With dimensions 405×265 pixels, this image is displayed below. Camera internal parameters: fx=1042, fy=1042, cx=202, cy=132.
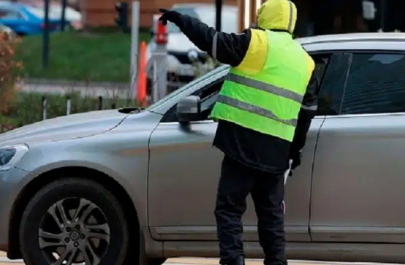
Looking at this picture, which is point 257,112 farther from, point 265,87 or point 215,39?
point 215,39

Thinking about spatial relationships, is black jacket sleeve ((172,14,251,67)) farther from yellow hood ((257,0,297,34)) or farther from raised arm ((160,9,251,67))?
yellow hood ((257,0,297,34))

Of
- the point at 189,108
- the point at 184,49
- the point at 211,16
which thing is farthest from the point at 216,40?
the point at 211,16

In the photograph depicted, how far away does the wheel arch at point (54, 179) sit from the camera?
22.0 feet

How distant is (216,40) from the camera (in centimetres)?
586

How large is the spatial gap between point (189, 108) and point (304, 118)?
75cm

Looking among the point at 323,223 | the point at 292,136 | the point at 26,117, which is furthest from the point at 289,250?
the point at 26,117

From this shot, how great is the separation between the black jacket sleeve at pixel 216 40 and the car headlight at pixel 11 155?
155 centimetres

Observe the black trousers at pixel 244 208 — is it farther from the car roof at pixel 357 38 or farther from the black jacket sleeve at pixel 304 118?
the car roof at pixel 357 38

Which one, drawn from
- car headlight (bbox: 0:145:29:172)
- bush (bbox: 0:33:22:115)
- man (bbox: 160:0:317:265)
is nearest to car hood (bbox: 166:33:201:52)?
bush (bbox: 0:33:22:115)

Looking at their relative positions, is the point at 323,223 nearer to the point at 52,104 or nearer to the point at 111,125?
the point at 111,125

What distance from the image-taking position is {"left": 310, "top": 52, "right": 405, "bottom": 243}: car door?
6.30m

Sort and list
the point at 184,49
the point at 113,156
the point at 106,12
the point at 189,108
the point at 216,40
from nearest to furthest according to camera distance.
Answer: the point at 216,40
the point at 189,108
the point at 113,156
the point at 184,49
the point at 106,12

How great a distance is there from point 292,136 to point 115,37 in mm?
23598

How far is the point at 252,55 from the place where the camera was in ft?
19.5
